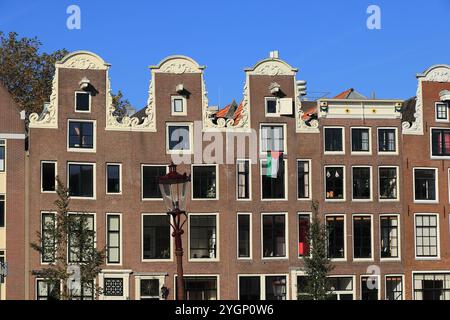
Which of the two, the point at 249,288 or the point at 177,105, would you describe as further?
the point at 177,105

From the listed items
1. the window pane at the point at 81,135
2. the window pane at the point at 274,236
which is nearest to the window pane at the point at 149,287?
the window pane at the point at 274,236

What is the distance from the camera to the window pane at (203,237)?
1981 inches

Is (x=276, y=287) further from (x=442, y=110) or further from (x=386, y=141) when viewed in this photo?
(x=442, y=110)

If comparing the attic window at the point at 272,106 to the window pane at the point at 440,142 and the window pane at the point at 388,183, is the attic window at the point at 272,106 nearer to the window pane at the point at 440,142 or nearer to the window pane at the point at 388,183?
the window pane at the point at 388,183

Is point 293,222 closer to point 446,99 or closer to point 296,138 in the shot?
point 296,138

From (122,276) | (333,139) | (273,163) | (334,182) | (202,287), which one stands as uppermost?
(333,139)

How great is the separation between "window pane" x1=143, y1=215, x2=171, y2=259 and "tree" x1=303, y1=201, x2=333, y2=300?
23.7 feet

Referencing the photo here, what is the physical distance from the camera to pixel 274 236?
5109 cm

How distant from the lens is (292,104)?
51.7m

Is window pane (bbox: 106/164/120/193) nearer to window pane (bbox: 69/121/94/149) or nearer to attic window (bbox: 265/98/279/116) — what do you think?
window pane (bbox: 69/121/94/149)

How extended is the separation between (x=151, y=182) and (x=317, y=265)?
9.59m

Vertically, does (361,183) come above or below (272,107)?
below

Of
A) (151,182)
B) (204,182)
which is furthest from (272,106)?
(151,182)
